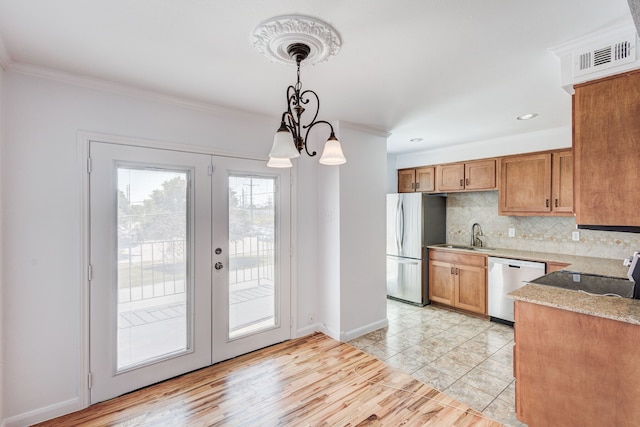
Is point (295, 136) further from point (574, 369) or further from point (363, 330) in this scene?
point (363, 330)

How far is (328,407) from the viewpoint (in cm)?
232

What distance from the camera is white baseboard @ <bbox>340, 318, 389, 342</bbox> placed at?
11.4ft

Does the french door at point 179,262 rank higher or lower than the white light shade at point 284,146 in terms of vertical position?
lower

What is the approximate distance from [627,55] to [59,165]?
361 cm

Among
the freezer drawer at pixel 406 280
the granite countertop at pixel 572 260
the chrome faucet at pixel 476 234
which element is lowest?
the freezer drawer at pixel 406 280

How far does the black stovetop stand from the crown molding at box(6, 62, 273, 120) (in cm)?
299

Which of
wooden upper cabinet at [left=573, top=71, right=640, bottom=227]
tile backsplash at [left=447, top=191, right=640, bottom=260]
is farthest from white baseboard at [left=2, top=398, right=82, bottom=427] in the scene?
tile backsplash at [left=447, top=191, right=640, bottom=260]

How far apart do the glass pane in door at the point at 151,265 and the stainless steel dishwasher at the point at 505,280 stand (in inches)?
141

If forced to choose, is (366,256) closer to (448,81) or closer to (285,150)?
(448,81)

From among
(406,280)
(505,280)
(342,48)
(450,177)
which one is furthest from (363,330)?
(342,48)

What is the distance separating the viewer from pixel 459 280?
433cm

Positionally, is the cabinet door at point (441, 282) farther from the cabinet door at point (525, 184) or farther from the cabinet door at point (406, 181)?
the cabinet door at point (406, 181)

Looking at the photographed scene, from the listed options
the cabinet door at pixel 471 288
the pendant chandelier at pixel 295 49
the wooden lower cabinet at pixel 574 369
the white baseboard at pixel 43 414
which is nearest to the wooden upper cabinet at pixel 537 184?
the cabinet door at pixel 471 288

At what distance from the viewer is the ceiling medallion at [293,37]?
5.23 feet
